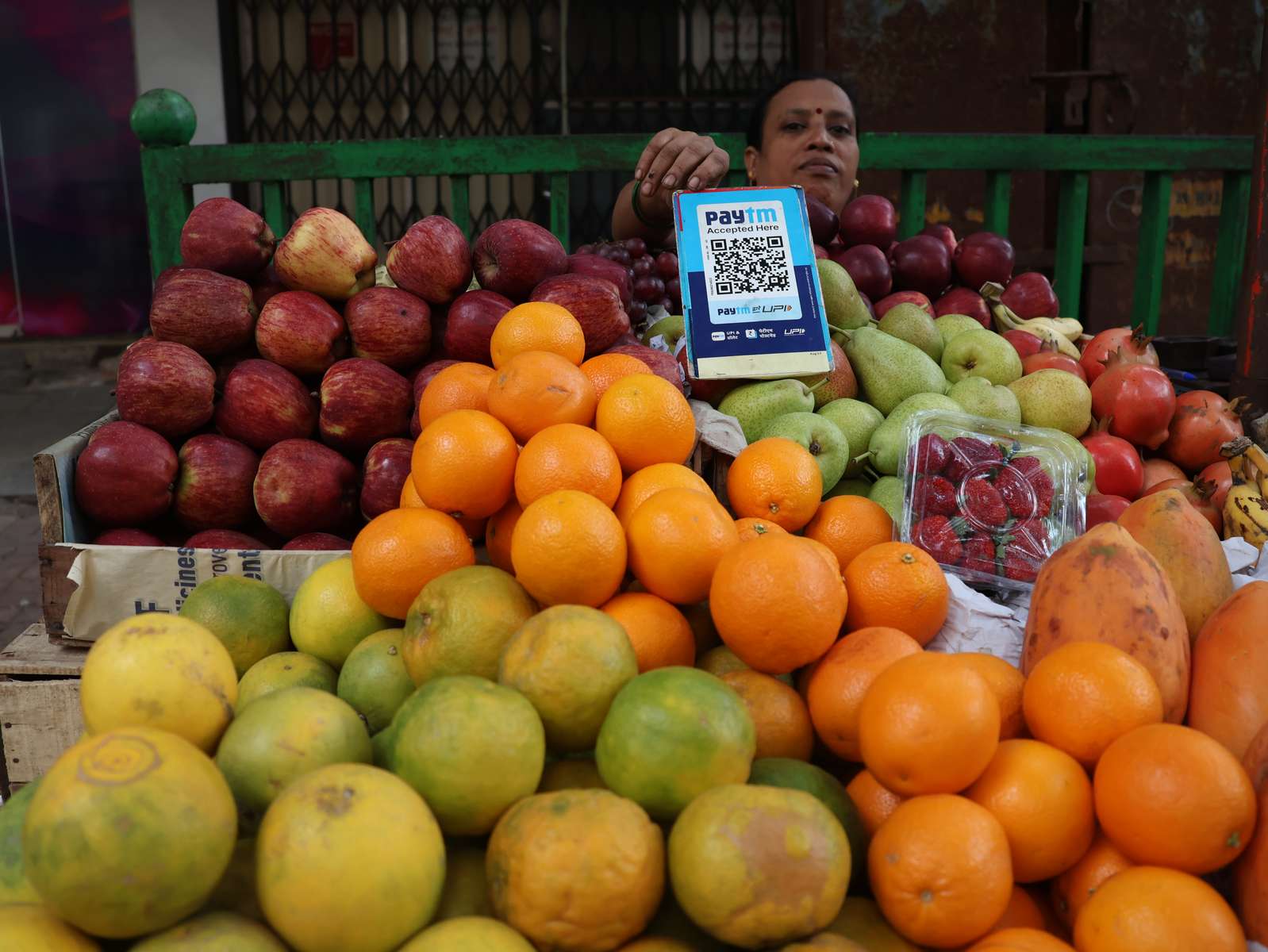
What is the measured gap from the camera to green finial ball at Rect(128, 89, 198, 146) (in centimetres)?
323

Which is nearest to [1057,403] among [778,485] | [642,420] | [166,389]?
[778,485]

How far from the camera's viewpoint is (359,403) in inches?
83.6

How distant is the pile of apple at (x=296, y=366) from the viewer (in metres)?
2.07

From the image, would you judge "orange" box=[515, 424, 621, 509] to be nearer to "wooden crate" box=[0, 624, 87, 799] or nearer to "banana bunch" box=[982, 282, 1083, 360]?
"wooden crate" box=[0, 624, 87, 799]

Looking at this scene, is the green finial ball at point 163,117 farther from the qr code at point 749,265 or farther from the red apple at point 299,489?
the qr code at point 749,265

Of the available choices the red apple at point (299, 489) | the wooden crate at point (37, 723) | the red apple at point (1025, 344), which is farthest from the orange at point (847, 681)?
the red apple at point (1025, 344)

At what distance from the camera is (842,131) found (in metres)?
3.63

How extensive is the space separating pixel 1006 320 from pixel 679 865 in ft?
8.16

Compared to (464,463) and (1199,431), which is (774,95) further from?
(464,463)

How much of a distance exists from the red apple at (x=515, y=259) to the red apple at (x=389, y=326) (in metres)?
0.18

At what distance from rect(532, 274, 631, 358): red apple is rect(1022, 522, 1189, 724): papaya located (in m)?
1.05

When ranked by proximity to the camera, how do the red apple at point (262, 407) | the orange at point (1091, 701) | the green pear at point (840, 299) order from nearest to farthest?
the orange at point (1091, 701) < the red apple at point (262, 407) < the green pear at point (840, 299)

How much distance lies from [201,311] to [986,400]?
1.75 meters

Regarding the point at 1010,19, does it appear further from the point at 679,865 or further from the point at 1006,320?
the point at 679,865
